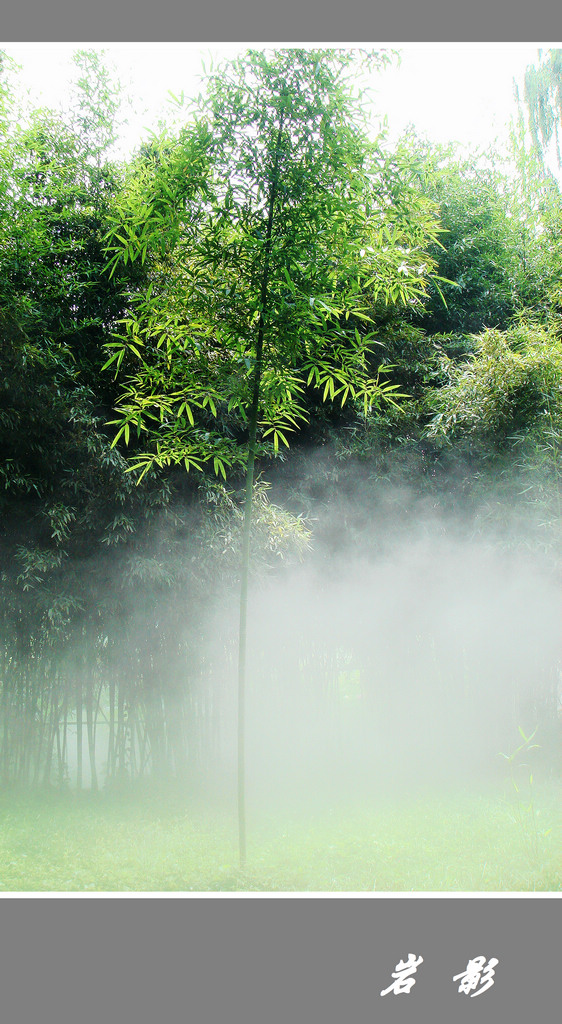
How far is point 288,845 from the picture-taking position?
317 cm

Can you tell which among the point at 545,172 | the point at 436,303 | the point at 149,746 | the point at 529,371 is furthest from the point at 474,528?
the point at 545,172

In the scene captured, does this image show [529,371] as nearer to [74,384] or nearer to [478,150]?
[478,150]

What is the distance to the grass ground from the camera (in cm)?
283

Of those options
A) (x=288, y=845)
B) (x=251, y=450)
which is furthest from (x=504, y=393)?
(x=288, y=845)

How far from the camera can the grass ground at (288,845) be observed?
2832 mm

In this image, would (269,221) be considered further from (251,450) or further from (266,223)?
(251,450)

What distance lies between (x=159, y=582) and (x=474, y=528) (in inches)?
85.6

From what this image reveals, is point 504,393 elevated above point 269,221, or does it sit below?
below

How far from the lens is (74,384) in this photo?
3957 mm
